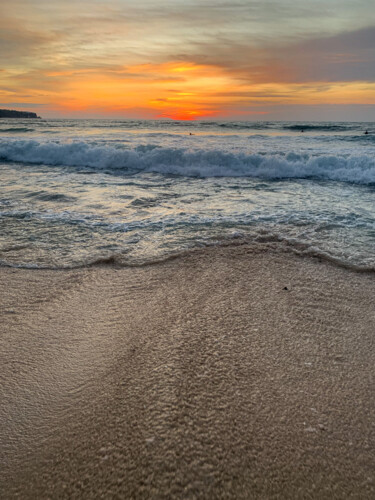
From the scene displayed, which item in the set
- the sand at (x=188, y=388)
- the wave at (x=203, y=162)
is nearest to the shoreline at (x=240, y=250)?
the sand at (x=188, y=388)

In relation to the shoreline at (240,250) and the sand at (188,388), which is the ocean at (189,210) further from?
the sand at (188,388)

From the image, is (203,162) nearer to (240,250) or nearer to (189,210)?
→ (189,210)

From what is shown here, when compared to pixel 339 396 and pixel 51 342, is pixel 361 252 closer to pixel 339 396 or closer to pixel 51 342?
pixel 339 396

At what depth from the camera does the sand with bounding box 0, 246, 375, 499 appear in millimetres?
1297

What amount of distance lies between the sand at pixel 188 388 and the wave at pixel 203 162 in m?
7.60

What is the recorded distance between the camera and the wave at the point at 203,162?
32.5ft

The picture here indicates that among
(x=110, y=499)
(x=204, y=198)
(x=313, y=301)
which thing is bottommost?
(x=110, y=499)

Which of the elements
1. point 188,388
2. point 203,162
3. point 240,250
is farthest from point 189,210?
point 203,162

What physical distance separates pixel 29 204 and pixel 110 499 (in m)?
5.31

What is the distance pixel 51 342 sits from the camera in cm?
213

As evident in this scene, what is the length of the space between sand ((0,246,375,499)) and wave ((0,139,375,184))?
7598mm

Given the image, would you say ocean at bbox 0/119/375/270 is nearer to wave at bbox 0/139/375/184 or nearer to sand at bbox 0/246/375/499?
wave at bbox 0/139/375/184

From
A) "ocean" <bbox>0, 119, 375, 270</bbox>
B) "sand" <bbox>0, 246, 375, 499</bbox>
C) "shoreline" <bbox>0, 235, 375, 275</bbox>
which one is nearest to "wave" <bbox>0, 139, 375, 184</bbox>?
"ocean" <bbox>0, 119, 375, 270</bbox>

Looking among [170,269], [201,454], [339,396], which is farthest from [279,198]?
[201,454]
